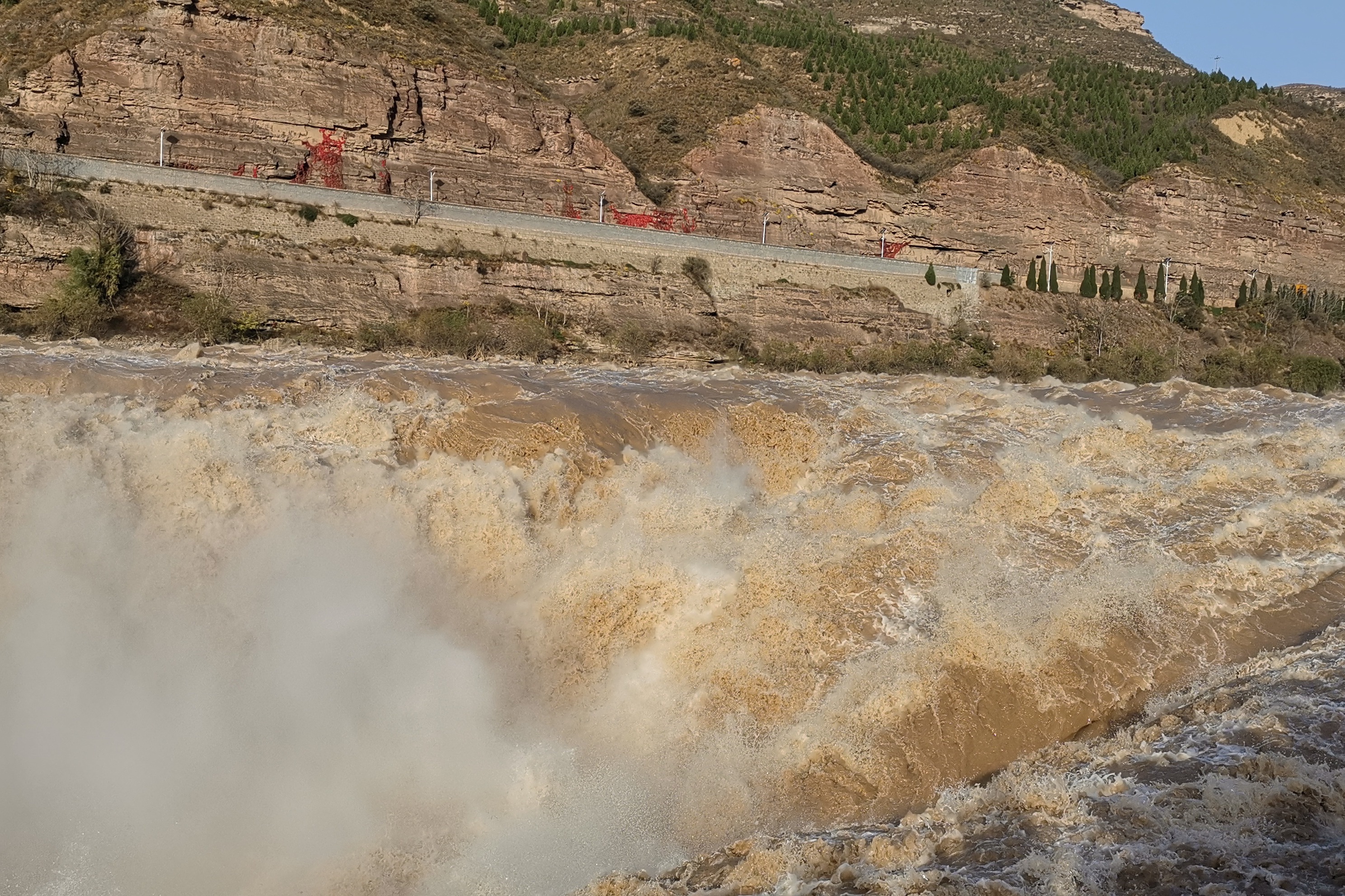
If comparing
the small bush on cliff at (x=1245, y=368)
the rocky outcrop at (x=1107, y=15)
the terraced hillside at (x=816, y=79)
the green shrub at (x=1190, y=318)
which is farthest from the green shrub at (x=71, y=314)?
the rocky outcrop at (x=1107, y=15)

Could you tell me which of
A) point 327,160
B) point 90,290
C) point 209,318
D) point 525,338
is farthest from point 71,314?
point 327,160

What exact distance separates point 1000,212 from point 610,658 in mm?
34573

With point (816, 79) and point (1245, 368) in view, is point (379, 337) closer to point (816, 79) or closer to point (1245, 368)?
point (1245, 368)

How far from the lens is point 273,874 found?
7.05 metres

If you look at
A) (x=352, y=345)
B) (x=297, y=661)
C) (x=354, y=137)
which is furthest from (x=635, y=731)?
(x=354, y=137)

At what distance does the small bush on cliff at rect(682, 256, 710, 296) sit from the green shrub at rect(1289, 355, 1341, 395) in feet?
56.8

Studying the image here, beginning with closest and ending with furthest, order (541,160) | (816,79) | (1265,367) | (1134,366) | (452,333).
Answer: (452,333)
(541,160)
(1134,366)
(1265,367)
(816,79)

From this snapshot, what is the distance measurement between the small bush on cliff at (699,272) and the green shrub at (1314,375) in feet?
56.8

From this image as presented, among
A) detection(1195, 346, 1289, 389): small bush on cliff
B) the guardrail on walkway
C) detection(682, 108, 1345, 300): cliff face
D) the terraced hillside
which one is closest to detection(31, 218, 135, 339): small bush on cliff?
the guardrail on walkway

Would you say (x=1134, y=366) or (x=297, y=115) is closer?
(x=297, y=115)

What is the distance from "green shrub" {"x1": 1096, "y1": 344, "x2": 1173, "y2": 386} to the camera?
105 ft

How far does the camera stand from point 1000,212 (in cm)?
3959

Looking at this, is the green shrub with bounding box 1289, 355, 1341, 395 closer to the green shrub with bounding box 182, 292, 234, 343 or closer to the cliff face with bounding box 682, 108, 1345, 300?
the cliff face with bounding box 682, 108, 1345, 300

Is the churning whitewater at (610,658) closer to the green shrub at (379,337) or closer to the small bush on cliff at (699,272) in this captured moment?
the green shrub at (379,337)
